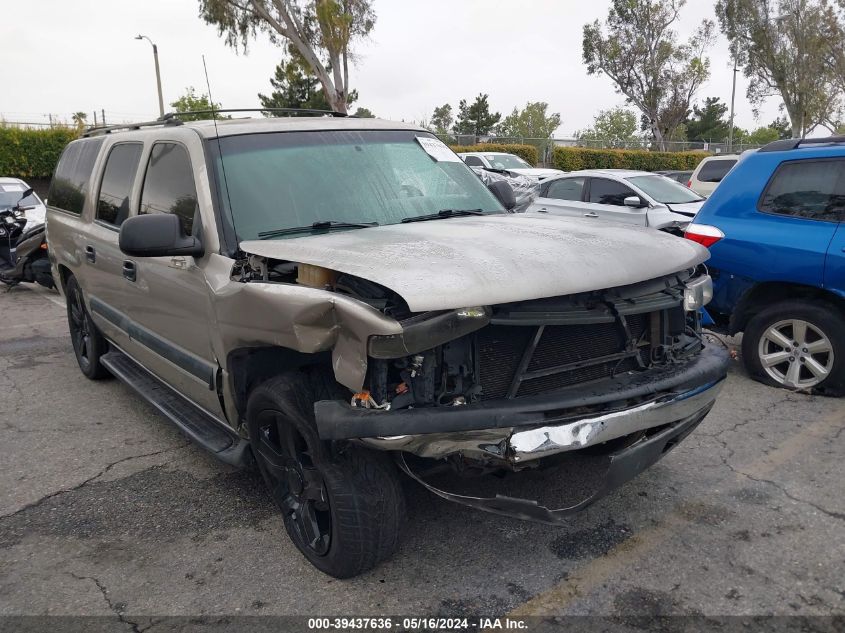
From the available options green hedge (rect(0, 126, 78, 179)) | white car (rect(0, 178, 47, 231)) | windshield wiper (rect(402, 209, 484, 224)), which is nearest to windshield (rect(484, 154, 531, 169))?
white car (rect(0, 178, 47, 231))

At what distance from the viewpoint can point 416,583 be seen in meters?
2.89

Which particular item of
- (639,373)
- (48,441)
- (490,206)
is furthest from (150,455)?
(639,373)

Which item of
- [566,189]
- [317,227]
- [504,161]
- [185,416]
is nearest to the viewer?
[317,227]

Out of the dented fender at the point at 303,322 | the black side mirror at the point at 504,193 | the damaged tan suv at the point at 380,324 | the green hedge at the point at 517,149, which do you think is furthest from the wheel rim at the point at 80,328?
the green hedge at the point at 517,149

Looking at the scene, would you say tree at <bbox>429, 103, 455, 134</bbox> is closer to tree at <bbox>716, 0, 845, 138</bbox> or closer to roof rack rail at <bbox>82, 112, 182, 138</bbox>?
tree at <bbox>716, 0, 845, 138</bbox>

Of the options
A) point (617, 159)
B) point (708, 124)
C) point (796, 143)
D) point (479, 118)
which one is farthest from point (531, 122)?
point (796, 143)

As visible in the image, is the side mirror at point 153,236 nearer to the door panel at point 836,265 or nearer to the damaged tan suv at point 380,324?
the damaged tan suv at point 380,324

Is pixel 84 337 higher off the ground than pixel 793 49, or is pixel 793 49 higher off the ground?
pixel 793 49

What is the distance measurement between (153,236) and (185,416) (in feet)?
4.09

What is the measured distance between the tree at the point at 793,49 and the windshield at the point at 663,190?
34.4 m

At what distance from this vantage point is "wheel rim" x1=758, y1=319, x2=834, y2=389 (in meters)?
4.95

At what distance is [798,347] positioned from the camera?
5070mm

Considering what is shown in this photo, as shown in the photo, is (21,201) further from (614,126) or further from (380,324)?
(614,126)

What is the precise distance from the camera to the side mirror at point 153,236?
10.3 feet
